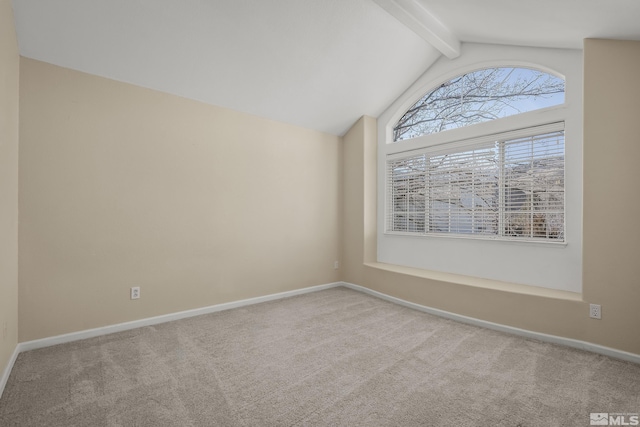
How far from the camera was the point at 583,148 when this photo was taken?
8.29 feet

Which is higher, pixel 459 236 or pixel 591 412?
Result: pixel 459 236

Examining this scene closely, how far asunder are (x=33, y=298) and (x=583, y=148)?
4776 mm

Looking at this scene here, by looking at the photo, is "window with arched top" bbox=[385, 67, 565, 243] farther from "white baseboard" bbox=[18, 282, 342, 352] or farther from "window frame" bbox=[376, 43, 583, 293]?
"white baseboard" bbox=[18, 282, 342, 352]

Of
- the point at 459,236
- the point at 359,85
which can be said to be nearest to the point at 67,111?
the point at 359,85

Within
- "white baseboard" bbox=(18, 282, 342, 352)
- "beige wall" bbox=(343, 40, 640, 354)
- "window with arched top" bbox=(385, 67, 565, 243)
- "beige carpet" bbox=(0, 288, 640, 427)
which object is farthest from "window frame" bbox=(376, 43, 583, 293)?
"white baseboard" bbox=(18, 282, 342, 352)

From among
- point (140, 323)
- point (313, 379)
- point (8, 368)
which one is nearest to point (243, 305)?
point (140, 323)

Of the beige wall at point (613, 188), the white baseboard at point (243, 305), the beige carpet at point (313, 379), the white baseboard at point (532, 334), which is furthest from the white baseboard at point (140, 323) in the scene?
the beige wall at point (613, 188)

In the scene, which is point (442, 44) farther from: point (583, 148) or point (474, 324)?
point (474, 324)

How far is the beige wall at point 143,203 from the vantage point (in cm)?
253

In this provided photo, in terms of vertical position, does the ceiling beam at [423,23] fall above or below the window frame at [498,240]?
above

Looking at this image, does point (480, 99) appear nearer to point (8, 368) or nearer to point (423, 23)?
point (423, 23)

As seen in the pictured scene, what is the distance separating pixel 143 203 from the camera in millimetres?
3006

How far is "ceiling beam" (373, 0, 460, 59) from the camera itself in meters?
2.73

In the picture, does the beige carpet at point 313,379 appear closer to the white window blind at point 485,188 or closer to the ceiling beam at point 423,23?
the white window blind at point 485,188
